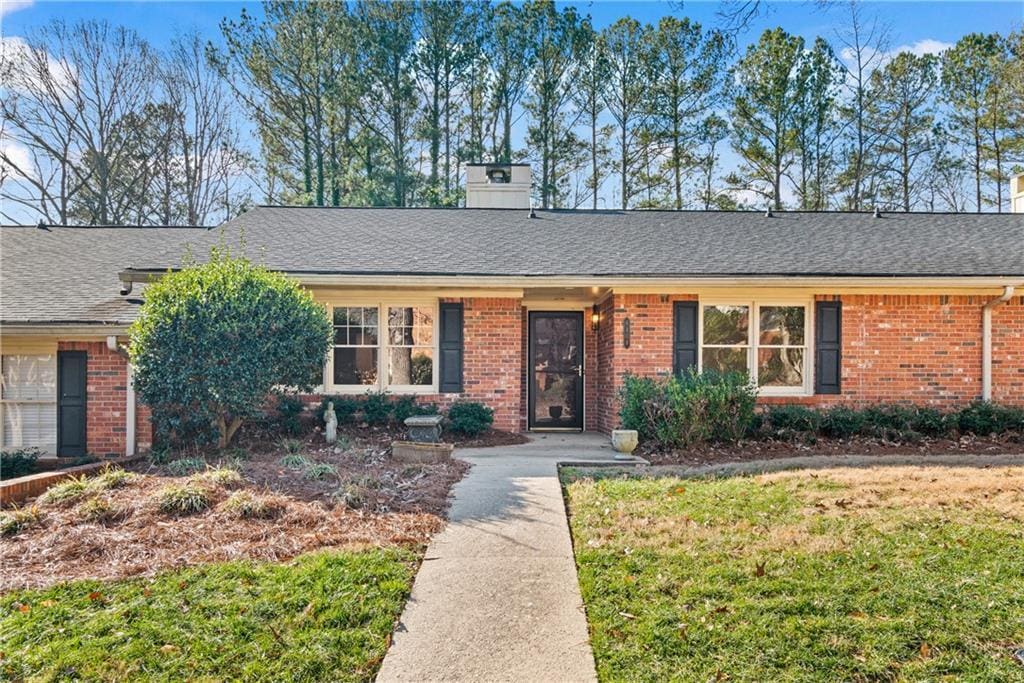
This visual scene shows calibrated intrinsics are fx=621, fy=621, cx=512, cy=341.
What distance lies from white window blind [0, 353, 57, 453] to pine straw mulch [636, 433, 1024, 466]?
26.2 ft

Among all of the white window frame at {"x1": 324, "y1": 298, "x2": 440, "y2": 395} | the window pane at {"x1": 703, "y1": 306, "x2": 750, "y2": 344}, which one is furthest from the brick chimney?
the window pane at {"x1": 703, "y1": 306, "x2": 750, "y2": 344}

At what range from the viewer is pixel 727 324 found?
9766mm

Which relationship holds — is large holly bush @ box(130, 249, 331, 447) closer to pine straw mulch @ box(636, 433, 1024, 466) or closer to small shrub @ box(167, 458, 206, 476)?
small shrub @ box(167, 458, 206, 476)

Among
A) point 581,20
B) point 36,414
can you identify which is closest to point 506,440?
point 36,414

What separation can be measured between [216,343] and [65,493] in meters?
2.42

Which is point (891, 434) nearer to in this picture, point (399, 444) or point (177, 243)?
point (399, 444)

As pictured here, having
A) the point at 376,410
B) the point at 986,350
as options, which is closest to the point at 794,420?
the point at 986,350

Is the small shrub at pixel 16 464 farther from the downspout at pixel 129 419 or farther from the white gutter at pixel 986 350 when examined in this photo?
the white gutter at pixel 986 350

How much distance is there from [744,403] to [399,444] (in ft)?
15.0

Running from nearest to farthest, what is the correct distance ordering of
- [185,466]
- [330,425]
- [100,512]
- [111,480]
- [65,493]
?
[100,512], [65,493], [111,480], [185,466], [330,425]

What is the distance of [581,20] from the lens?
2109cm

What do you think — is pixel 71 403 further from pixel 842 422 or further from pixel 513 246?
pixel 842 422

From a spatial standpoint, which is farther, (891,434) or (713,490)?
(891,434)

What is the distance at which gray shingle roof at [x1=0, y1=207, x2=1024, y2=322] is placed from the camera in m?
9.34
